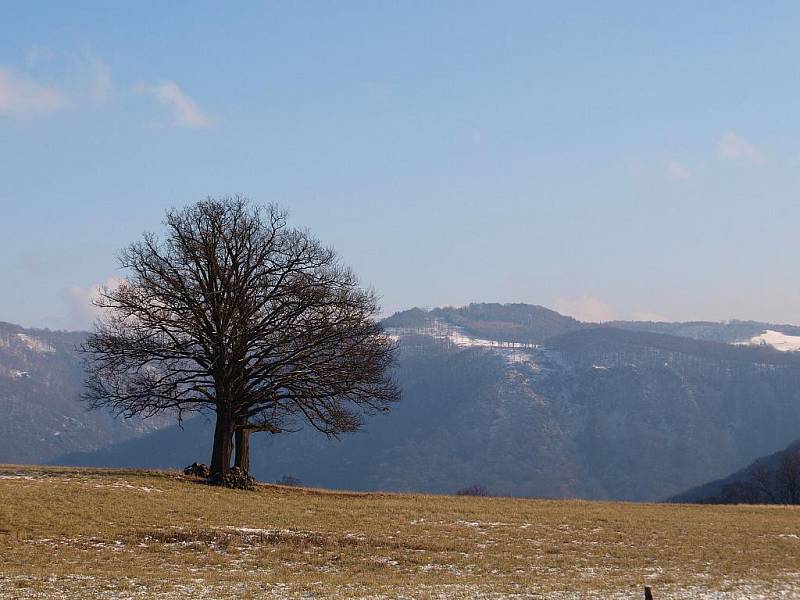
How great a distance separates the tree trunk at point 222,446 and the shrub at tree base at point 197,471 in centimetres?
100

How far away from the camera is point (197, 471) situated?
47531 mm

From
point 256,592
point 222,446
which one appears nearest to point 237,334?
point 222,446

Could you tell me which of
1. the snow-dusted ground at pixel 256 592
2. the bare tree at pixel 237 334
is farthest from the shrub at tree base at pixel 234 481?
the snow-dusted ground at pixel 256 592

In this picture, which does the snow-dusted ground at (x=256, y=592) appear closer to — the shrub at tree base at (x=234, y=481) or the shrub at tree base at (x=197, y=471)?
the shrub at tree base at (x=234, y=481)

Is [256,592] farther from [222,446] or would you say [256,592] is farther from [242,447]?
[242,447]

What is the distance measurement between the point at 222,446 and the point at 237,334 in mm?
5661

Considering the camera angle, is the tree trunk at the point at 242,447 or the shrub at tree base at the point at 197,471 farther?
the tree trunk at the point at 242,447

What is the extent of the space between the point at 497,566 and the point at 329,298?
19.9 meters

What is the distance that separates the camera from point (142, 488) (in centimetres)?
4100

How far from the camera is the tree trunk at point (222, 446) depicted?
4644cm

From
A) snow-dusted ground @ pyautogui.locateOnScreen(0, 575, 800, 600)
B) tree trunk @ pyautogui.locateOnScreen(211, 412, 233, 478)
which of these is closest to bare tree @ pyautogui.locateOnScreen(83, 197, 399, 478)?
tree trunk @ pyautogui.locateOnScreen(211, 412, 233, 478)

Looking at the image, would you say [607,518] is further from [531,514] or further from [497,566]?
[497,566]

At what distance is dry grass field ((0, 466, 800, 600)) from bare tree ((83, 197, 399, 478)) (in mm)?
4181

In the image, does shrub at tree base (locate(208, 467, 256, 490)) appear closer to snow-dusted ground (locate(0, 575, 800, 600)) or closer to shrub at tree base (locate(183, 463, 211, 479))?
shrub at tree base (locate(183, 463, 211, 479))
